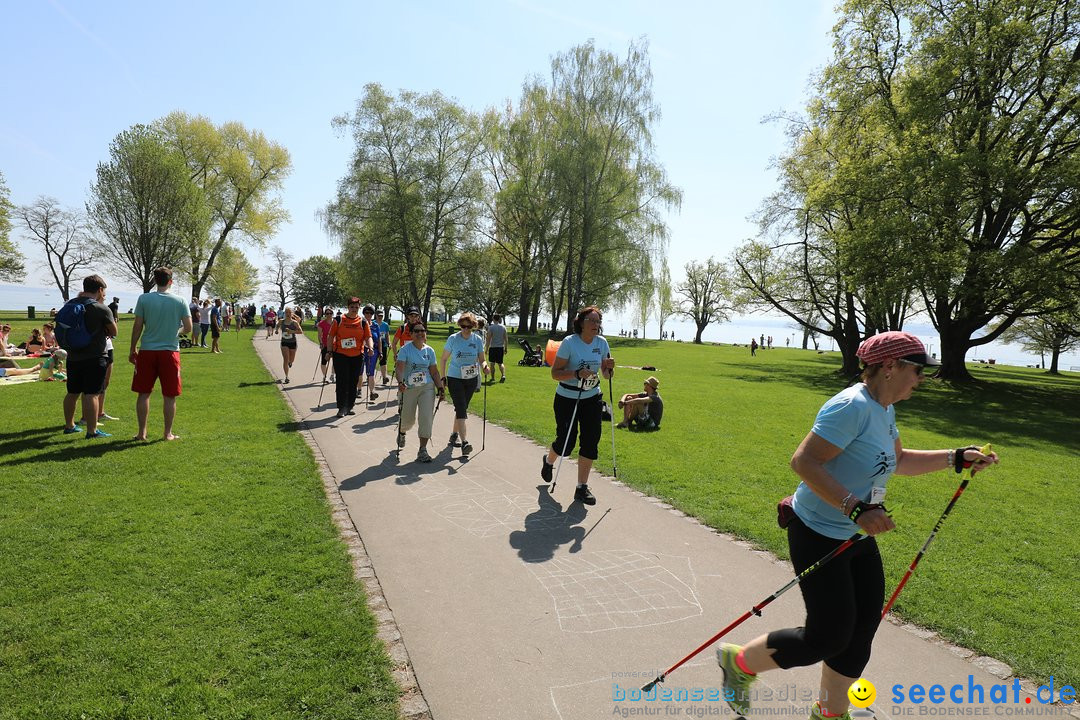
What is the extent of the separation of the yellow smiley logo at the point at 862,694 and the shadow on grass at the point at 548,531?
95.8 inches

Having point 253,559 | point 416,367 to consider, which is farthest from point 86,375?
point 253,559

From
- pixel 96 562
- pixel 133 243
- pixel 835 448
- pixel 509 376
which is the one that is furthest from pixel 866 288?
pixel 133 243

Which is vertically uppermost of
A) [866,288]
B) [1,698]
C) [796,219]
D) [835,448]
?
[796,219]

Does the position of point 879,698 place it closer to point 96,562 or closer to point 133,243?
point 96,562

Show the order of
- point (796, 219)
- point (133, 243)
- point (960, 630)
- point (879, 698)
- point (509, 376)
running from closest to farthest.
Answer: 1. point (879, 698)
2. point (960, 630)
3. point (509, 376)
4. point (796, 219)
5. point (133, 243)

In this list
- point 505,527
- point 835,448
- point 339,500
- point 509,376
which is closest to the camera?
point 835,448

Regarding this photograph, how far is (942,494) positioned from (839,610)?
652 cm

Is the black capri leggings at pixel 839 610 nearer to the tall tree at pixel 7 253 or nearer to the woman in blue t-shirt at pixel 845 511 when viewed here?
the woman in blue t-shirt at pixel 845 511

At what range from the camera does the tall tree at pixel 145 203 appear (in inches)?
1387

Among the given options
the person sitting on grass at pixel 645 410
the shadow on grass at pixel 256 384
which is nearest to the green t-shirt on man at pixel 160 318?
the shadow on grass at pixel 256 384

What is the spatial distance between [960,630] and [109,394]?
14.8 meters

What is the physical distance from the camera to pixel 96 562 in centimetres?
442

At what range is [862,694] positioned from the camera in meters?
3.05

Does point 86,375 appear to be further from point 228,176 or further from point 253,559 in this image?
point 228,176
